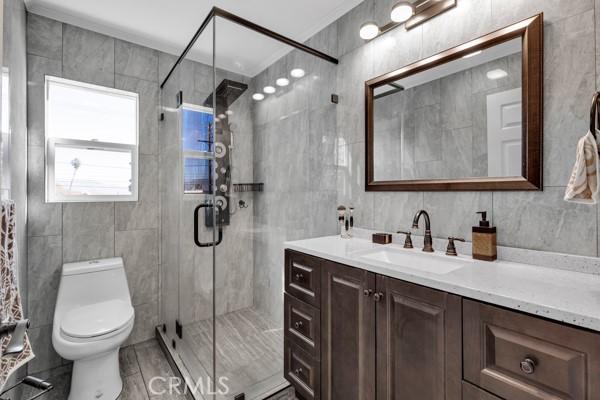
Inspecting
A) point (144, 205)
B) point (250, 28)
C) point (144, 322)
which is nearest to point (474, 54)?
point (250, 28)

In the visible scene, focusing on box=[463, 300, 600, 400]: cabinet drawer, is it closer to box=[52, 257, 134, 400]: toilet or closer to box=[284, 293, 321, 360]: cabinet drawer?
box=[284, 293, 321, 360]: cabinet drawer

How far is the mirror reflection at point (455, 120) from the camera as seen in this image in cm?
128

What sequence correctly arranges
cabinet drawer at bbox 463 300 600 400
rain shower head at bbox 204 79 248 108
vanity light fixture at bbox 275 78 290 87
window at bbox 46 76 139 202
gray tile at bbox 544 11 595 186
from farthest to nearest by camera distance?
window at bbox 46 76 139 202 < vanity light fixture at bbox 275 78 290 87 < rain shower head at bbox 204 79 248 108 < gray tile at bbox 544 11 595 186 < cabinet drawer at bbox 463 300 600 400

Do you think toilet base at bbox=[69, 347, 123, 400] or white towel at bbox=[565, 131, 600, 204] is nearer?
white towel at bbox=[565, 131, 600, 204]

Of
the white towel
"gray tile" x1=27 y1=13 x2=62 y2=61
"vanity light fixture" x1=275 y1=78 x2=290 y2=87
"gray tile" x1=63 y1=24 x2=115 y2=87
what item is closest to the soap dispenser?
the white towel

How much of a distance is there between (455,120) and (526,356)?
114cm

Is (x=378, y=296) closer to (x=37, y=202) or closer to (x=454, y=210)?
(x=454, y=210)

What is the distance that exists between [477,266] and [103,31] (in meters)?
3.17

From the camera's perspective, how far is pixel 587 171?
878 mm

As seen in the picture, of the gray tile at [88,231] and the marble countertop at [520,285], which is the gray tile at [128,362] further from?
the marble countertop at [520,285]

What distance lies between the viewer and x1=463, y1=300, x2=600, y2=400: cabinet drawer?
0.69 meters

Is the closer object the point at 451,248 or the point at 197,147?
the point at 451,248

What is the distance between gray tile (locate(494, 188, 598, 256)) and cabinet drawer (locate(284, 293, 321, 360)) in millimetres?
1010

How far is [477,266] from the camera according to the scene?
1189 millimetres
